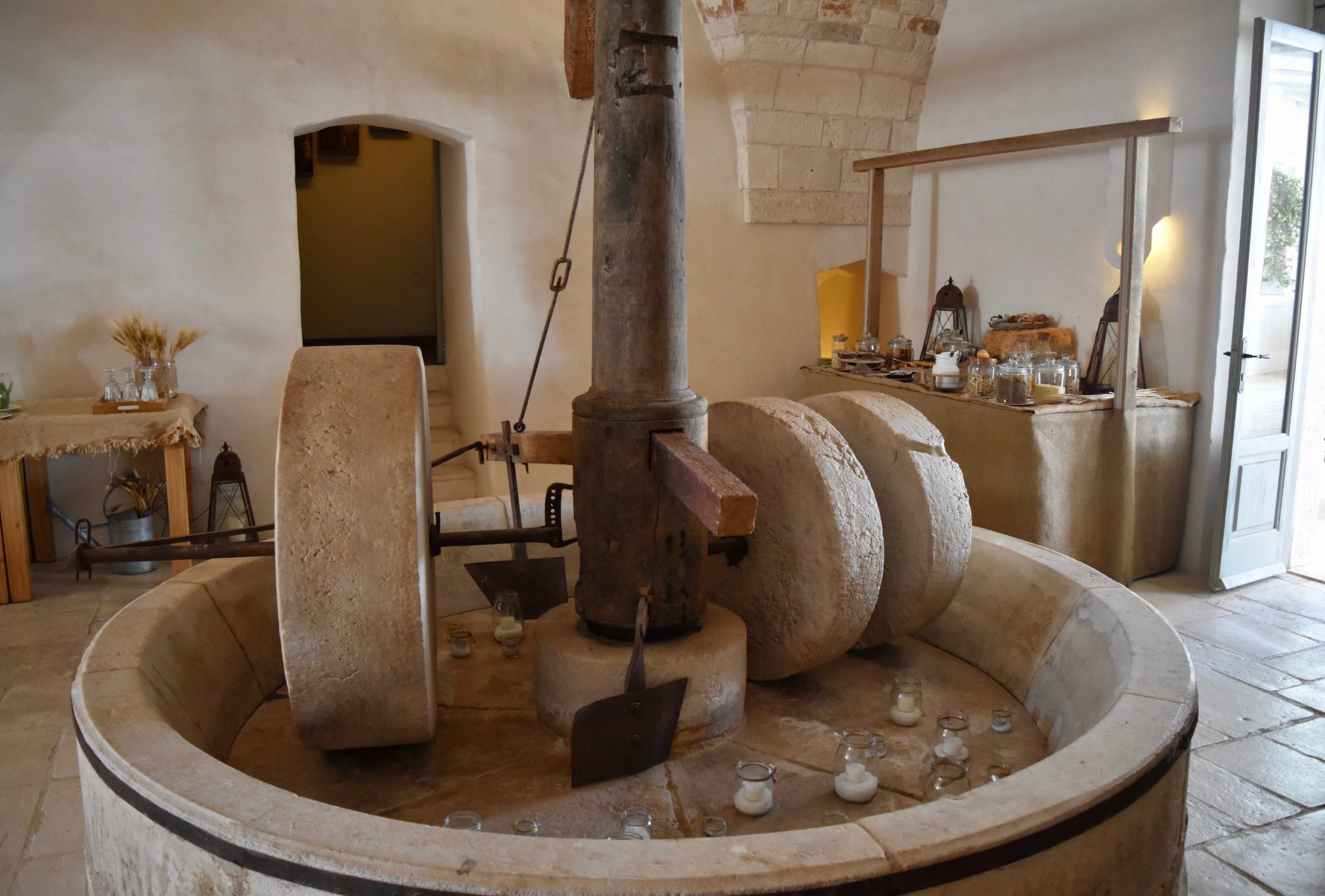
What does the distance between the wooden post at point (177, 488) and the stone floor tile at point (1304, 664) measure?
5115 mm

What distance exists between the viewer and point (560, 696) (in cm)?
278

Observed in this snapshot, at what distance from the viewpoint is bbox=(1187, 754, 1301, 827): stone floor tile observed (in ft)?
10.5

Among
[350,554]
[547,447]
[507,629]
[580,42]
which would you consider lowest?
[507,629]

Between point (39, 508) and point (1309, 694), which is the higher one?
point (39, 508)

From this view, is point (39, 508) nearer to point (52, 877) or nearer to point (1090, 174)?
point (52, 877)

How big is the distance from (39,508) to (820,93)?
5.49 m

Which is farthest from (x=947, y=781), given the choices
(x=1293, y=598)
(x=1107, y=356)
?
(x=1107, y=356)

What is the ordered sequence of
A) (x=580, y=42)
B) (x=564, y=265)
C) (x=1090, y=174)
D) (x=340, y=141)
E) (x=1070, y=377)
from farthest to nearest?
(x=340, y=141) → (x=564, y=265) → (x=1090, y=174) → (x=1070, y=377) → (x=580, y=42)

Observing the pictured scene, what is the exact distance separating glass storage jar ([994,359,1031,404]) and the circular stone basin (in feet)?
5.65

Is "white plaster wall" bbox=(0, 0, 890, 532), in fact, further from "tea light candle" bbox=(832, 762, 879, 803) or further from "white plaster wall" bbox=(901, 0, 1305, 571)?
"tea light candle" bbox=(832, 762, 879, 803)

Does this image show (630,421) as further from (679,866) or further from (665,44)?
(679,866)

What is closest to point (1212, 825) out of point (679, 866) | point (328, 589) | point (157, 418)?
point (679, 866)

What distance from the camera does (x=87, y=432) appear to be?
493 cm

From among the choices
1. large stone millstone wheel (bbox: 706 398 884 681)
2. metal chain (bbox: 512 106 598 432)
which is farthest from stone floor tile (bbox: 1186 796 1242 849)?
metal chain (bbox: 512 106 598 432)
